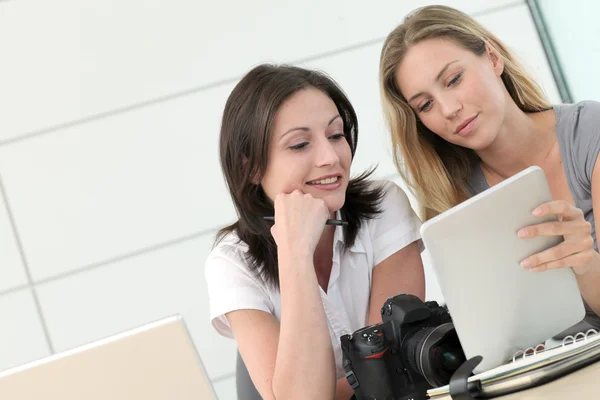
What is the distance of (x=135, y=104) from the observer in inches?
120

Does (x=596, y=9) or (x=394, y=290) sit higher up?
(x=596, y=9)

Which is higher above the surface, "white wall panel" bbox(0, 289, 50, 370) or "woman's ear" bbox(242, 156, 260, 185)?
"woman's ear" bbox(242, 156, 260, 185)

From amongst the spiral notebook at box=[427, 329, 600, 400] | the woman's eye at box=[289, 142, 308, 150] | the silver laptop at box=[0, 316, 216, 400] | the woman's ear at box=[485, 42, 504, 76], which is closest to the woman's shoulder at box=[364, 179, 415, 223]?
the woman's eye at box=[289, 142, 308, 150]

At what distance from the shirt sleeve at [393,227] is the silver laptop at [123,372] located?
954 mm

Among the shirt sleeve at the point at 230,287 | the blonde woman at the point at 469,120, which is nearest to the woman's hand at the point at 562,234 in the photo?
the blonde woman at the point at 469,120

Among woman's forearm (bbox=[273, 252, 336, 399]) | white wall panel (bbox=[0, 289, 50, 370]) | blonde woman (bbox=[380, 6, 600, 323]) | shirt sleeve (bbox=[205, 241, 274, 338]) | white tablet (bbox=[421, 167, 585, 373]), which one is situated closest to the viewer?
white tablet (bbox=[421, 167, 585, 373])

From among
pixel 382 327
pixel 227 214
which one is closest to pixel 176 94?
pixel 227 214

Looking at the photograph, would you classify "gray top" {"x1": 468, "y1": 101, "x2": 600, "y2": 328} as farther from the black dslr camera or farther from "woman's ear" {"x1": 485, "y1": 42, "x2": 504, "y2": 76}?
the black dslr camera

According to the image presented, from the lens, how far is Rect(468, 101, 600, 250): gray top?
72.0 inches

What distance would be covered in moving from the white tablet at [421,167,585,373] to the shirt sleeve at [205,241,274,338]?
2.32 ft

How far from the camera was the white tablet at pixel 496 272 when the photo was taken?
3.68 feet

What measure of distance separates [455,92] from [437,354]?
0.86m

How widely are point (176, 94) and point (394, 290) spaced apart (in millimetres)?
1600

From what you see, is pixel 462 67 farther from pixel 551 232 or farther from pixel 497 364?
pixel 497 364
